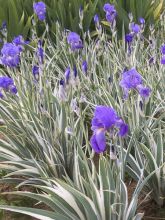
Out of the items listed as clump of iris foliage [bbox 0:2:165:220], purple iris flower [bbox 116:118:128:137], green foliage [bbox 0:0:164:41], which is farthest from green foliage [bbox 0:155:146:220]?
green foliage [bbox 0:0:164:41]

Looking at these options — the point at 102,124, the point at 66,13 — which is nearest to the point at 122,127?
the point at 102,124

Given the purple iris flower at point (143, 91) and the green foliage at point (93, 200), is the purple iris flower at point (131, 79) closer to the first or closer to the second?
the purple iris flower at point (143, 91)

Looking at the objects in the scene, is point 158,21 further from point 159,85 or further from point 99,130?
point 99,130

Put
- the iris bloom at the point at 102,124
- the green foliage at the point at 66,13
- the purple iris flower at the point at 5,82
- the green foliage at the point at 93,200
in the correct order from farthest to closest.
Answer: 1. the green foliage at the point at 66,13
2. the purple iris flower at the point at 5,82
3. the green foliage at the point at 93,200
4. the iris bloom at the point at 102,124

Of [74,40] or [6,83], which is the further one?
[74,40]

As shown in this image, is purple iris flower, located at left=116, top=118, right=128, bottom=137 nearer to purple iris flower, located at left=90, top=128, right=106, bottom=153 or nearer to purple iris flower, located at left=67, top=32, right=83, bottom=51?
purple iris flower, located at left=90, top=128, right=106, bottom=153

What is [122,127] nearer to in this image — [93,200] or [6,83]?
[93,200]

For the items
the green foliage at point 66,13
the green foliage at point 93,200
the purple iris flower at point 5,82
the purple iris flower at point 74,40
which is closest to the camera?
the green foliage at point 93,200

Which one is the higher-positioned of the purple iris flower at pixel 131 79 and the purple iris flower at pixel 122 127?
the purple iris flower at pixel 131 79

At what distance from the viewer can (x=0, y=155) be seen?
85.2 inches

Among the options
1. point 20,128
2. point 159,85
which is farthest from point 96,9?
point 20,128

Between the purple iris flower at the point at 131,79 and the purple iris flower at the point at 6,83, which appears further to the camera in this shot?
the purple iris flower at the point at 6,83

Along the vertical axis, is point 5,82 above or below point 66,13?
below

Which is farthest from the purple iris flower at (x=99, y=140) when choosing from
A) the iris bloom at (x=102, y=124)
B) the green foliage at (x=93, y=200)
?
the green foliage at (x=93, y=200)
